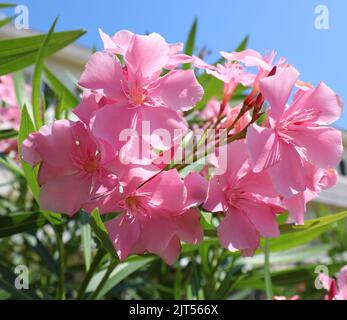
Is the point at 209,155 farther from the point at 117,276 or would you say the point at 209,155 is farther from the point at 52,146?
the point at 117,276

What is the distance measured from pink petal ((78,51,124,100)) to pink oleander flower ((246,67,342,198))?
0.17 metres

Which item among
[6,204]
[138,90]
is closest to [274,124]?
[138,90]

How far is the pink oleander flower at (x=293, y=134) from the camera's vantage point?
59cm

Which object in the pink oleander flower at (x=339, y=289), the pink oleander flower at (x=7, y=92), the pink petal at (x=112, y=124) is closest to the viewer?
the pink petal at (x=112, y=124)

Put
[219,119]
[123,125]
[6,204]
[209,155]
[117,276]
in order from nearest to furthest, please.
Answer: [123,125] → [209,155] → [219,119] → [117,276] → [6,204]

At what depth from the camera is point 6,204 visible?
5.18 ft

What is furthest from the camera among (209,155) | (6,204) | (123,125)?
(6,204)

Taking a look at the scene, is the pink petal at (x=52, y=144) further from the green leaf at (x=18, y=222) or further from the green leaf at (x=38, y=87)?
the green leaf at (x=18, y=222)

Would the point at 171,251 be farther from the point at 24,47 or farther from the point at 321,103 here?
the point at 24,47

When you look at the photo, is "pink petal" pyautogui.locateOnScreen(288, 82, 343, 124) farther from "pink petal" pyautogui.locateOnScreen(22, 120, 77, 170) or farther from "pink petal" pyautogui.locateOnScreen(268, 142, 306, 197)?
"pink petal" pyautogui.locateOnScreen(22, 120, 77, 170)

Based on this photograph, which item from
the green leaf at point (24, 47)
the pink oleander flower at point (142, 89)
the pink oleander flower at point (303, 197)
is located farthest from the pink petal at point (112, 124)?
the green leaf at point (24, 47)
